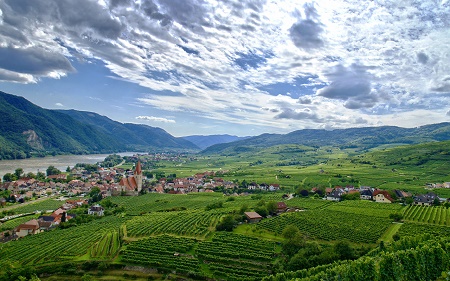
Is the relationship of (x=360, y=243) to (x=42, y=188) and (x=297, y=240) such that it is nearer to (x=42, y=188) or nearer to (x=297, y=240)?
(x=297, y=240)

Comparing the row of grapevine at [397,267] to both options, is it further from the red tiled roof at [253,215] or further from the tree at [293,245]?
the red tiled roof at [253,215]

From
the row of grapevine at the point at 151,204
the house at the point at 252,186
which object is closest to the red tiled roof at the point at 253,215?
the row of grapevine at the point at 151,204

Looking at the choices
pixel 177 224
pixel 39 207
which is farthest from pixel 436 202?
pixel 39 207

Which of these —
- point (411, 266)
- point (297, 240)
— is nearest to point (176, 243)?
point (297, 240)

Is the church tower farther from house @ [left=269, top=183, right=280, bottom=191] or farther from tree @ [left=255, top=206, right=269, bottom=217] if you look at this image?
tree @ [left=255, top=206, right=269, bottom=217]

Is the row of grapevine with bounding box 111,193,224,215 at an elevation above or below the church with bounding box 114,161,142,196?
below

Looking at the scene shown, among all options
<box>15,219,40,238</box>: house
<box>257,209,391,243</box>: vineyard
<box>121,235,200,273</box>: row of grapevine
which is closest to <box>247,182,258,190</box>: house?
<box>257,209,391,243</box>: vineyard
